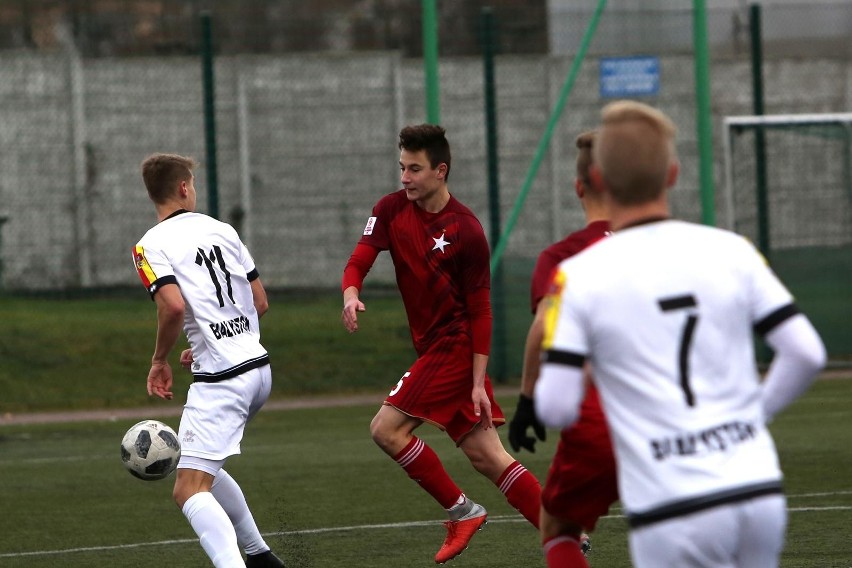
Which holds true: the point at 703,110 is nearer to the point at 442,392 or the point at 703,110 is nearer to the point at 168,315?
the point at 442,392

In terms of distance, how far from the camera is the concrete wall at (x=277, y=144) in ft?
54.8

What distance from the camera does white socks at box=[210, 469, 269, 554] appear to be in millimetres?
6516

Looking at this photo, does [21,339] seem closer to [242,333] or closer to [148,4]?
[148,4]

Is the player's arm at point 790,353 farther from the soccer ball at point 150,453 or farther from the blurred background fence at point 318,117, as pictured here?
the blurred background fence at point 318,117

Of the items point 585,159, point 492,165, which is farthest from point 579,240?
point 492,165

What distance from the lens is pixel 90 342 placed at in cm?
1584

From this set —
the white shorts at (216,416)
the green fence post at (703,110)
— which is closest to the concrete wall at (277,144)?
the green fence post at (703,110)

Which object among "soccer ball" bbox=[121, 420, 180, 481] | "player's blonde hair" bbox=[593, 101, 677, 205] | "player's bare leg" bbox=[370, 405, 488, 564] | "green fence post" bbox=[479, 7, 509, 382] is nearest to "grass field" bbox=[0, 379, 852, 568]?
"player's bare leg" bbox=[370, 405, 488, 564]

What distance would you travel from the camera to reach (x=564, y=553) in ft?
16.3

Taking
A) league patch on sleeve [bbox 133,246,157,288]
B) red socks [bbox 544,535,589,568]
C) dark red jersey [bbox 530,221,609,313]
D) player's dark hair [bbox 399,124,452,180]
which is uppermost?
player's dark hair [bbox 399,124,452,180]

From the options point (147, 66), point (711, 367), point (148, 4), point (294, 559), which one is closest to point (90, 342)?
point (147, 66)

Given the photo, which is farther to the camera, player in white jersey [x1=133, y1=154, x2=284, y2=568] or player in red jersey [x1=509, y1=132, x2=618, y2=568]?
player in white jersey [x1=133, y1=154, x2=284, y2=568]

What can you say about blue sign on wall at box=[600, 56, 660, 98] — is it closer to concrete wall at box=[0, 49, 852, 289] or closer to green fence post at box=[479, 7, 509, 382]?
concrete wall at box=[0, 49, 852, 289]

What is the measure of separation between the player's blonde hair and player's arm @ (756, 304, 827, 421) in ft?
1.30
